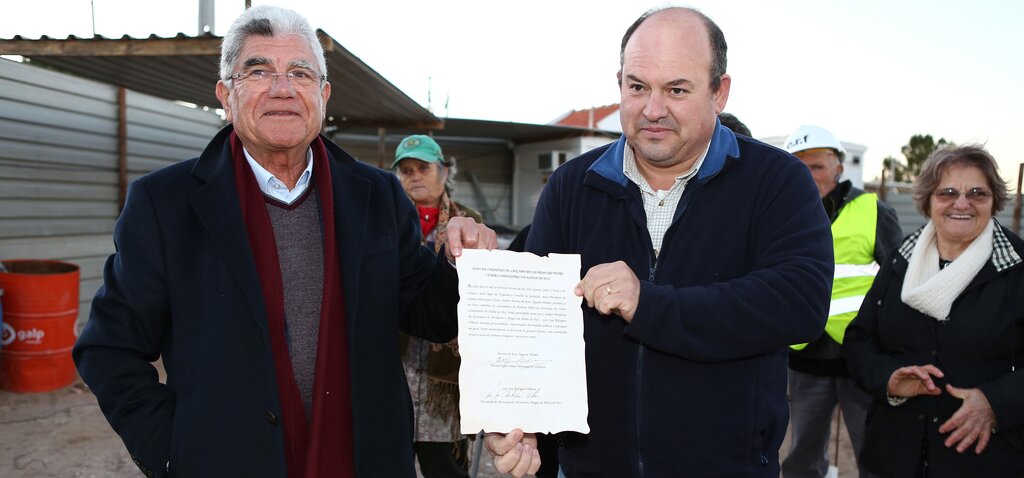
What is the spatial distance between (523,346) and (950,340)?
84.9 inches

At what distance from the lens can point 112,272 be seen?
1.89 m

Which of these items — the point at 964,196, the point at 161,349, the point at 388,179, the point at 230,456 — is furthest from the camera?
the point at 964,196

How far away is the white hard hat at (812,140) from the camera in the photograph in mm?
4117

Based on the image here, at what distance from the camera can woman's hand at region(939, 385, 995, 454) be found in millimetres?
2697

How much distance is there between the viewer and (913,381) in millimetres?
2896

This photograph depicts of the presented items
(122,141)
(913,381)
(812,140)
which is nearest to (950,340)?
(913,381)

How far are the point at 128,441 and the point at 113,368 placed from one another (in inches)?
8.2

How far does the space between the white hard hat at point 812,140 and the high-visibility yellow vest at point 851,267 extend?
1.43ft

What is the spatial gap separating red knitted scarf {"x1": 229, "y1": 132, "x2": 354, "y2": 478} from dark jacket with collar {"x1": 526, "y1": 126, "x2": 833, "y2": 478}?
2.33 ft

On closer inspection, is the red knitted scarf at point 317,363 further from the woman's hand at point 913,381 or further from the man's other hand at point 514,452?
the woman's hand at point 913,381

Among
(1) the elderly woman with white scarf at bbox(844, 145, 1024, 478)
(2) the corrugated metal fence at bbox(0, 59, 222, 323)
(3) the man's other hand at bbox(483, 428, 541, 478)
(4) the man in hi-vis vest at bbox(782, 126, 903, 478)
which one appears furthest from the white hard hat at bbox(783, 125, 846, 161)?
(2) the corrugated metal fence at bbox(0, 59, 222, 323)

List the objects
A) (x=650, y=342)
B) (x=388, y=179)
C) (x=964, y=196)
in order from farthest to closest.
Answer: (x=964, y=196)
(x=388, y=179)
(x=650, y=342)

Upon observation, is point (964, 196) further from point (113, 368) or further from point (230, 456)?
point (113, 368)

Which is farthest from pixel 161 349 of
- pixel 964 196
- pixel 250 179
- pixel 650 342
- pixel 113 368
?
pixel 964 196
